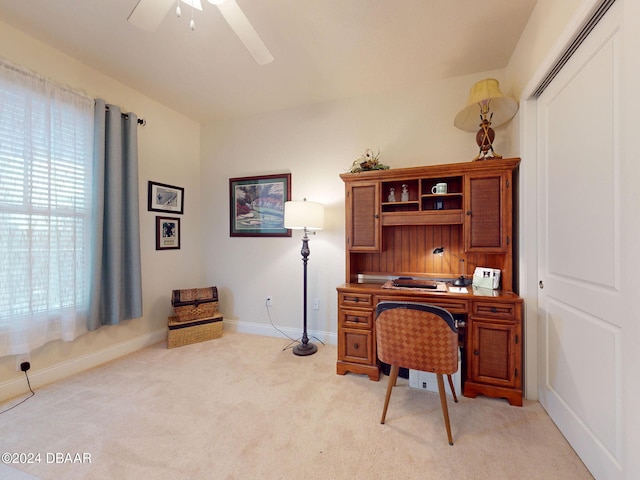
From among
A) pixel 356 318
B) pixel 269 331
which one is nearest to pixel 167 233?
pixel 269 331

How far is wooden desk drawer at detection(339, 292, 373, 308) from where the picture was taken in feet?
7.41

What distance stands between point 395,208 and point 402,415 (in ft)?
5.77

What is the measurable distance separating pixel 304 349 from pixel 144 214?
233 cm

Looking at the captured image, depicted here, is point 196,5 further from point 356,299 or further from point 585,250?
point 585,250

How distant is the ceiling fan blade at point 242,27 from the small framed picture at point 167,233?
2.29 m

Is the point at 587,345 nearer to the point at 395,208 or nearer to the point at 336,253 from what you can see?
the point at 395,208

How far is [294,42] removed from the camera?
7.01ft

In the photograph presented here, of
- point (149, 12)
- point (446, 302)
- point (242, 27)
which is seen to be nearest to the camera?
point (149, 12)

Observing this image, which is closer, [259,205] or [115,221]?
[115,221]

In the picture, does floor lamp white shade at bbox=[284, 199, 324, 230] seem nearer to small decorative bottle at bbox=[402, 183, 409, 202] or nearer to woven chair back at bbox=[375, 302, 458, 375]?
small decorative bottle at bbox=[402, 183, 409, 202]

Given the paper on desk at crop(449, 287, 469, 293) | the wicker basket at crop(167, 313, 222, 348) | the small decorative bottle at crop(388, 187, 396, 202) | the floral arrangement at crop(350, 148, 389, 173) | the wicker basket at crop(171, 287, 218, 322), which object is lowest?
the wicker basket at crop(167, 313, 222, 348)

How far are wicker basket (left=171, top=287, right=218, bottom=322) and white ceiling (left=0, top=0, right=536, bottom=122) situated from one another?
7.40ft

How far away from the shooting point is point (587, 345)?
4.54 ft

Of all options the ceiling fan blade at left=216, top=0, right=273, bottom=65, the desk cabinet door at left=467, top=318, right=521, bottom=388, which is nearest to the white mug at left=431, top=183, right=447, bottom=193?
the desk cabinet door at left=467, top=318, right=521, bottom=388
